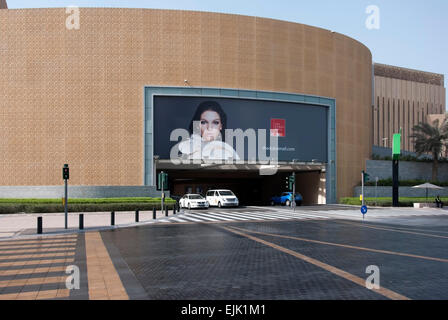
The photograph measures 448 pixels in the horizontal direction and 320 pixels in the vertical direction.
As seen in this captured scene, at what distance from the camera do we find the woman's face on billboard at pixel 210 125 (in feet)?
131

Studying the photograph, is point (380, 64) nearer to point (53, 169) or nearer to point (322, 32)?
point (322, 32)

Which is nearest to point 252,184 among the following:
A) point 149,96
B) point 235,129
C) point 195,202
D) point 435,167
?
point 235,129

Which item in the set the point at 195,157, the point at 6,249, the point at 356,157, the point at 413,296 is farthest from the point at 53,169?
the point at 413,296

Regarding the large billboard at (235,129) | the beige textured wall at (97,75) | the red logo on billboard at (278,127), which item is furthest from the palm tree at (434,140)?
the beige textured wall at (97,75)

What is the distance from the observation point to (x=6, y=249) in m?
13.8

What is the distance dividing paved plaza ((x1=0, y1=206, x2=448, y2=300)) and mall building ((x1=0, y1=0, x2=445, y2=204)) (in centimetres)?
2034

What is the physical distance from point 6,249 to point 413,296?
12.4 metres

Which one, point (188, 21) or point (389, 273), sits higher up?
point (188, 21)

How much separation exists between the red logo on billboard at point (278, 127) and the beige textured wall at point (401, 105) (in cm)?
4162

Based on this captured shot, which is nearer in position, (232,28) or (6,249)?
(6,249)

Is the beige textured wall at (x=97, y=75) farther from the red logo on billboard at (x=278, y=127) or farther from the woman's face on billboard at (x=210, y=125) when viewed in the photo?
the red logo on billboard at (x=278, y=127)

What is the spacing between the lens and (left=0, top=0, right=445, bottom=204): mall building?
37.2 meters

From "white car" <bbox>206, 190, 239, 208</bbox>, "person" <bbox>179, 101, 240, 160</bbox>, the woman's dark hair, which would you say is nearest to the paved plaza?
"white car" <bbox>206, 190, 239, 208</bbox>

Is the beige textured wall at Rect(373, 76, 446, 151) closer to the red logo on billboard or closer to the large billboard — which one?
the large billboard
